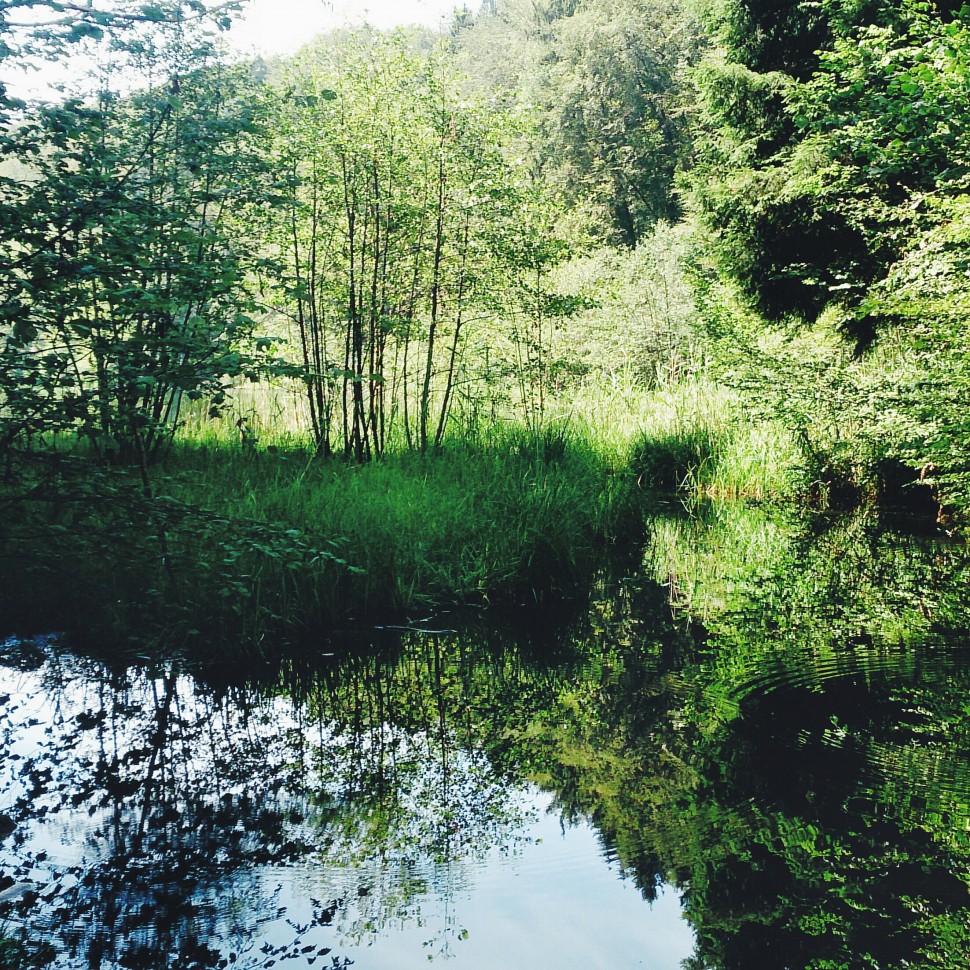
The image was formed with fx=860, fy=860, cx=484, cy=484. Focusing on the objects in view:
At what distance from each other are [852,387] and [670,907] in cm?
721

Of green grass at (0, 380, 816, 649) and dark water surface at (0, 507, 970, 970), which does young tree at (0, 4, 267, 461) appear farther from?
dark water surface at (0, 507, 970, 970)

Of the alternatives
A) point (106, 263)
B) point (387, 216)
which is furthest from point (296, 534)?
point (387, 216)

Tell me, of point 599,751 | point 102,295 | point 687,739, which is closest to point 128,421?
point 102,295

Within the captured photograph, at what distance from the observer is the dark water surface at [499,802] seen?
2.20m

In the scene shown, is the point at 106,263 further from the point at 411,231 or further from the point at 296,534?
the point at 411,231

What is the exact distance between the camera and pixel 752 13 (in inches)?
443

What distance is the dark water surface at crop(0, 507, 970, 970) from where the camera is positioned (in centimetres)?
220

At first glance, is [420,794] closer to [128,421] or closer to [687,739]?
[687,739]

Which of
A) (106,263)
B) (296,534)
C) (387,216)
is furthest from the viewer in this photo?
(387,216)

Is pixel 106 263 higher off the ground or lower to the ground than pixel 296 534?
higher

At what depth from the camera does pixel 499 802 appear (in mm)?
2898

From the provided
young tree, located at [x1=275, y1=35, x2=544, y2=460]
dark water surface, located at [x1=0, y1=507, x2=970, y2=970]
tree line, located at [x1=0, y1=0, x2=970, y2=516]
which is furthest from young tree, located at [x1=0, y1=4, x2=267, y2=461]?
young tree, located at [x1=275, y1=35, x2=544, y2=460]

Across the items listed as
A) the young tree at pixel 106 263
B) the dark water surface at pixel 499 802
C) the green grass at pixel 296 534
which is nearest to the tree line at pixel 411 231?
the young tree at pixel 106 263

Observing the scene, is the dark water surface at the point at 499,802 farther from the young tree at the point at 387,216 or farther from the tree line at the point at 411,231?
the young tree at the point at 387,216
